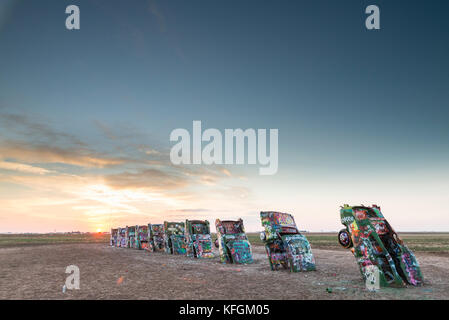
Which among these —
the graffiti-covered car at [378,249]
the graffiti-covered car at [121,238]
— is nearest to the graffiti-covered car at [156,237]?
the graffiti-covered car at [121,238]

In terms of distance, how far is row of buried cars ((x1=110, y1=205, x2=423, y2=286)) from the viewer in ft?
38.5

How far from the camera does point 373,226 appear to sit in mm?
12391

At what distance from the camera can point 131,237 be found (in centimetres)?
4306

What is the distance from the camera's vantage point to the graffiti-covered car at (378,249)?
38.0ft

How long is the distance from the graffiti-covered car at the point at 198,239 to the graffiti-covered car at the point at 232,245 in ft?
16.7

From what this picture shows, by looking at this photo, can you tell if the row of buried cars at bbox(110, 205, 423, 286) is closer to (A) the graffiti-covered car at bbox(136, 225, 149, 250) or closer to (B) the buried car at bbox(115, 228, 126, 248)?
(A) the graffiti-covered car at bbox(136, 225, 149, 250)

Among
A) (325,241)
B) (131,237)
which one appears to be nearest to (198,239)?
(131,237)

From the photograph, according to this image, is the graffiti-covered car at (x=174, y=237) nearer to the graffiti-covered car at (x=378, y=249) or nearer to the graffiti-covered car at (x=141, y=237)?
the graffiti-covered car at (x=141, y=237)

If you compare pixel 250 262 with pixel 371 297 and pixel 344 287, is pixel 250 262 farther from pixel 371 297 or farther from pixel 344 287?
pixel 371 297

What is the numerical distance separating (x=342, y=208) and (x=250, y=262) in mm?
9818

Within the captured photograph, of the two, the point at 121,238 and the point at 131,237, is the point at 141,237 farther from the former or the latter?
the point at 121,238

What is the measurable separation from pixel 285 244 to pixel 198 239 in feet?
39.5

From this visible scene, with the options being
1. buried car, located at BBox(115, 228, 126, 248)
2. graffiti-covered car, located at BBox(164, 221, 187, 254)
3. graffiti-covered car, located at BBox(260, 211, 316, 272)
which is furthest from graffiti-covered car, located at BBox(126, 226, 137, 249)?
graffiti-covered car, located at BBox(260, 211, 316, 272)
